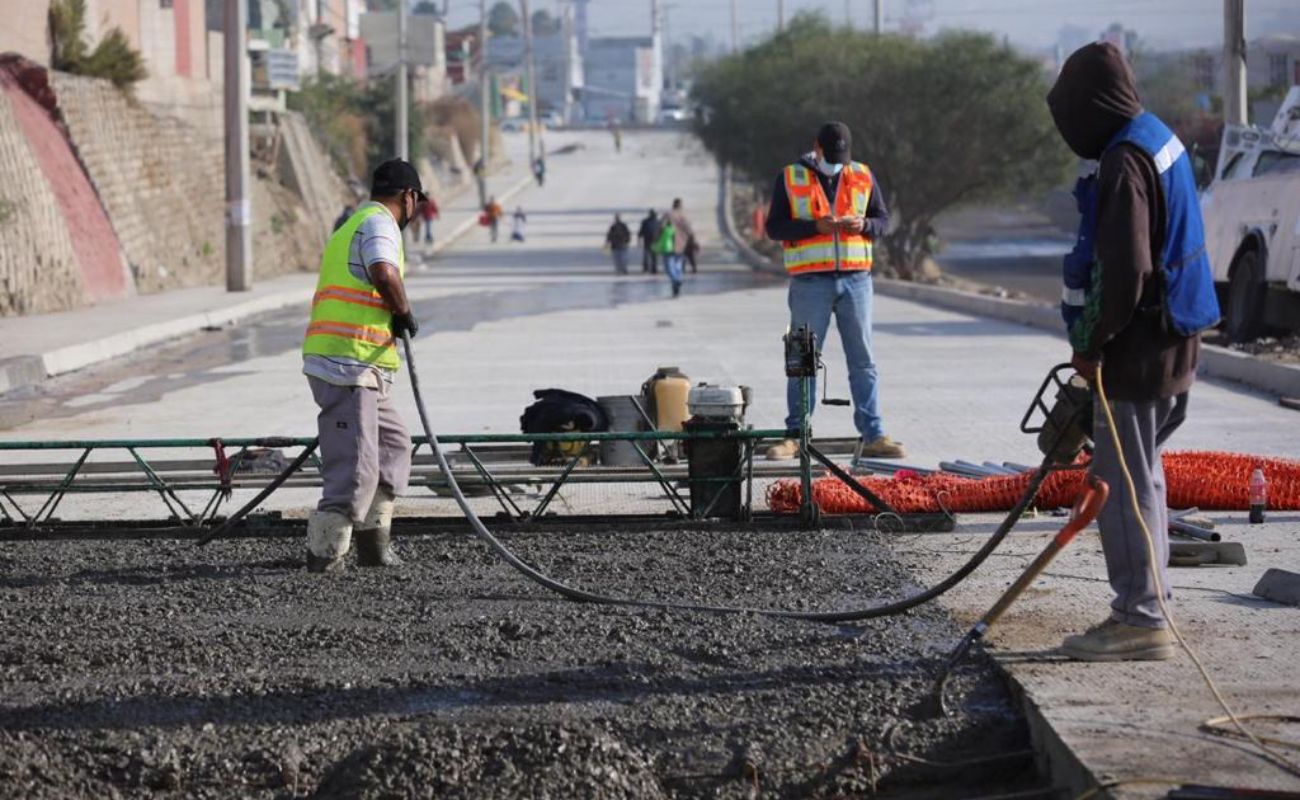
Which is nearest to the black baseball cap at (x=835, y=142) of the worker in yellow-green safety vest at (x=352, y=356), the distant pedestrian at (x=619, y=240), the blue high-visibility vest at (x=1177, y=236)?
the worker in yellow-green safety vest at (x=352, y=356)

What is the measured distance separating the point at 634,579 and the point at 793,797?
→ 2.40 m

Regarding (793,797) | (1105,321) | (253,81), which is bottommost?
(793,797)

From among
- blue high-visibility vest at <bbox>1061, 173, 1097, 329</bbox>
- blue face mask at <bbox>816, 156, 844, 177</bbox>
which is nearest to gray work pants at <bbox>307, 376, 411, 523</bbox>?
blue high-visibility vest at <bbox>1061, 173, 1097, 329</bbox>

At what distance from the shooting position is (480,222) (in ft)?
229

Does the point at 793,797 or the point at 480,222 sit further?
the point at 480,222

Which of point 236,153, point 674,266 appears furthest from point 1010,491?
point 674,266

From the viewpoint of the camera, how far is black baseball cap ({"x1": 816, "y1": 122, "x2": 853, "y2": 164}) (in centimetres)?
1155

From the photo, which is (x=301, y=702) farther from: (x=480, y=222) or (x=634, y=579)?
(x=480, y=222)

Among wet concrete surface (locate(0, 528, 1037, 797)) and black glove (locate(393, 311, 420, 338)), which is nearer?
wet concrete surface (locate(0, 528, 1037, 797))

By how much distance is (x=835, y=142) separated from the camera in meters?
11.6

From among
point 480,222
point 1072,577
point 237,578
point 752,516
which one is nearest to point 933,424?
point 752,516

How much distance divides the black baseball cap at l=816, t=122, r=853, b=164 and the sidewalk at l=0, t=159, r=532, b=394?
972 cm

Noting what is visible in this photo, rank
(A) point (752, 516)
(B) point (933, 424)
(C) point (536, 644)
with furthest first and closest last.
→ (B) point (933, 424), (A) point (752, 516), (C) point (536, 644)

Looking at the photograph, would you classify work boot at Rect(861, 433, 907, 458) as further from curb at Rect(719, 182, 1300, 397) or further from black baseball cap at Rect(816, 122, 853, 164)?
curb at Rect(719, 182, 1300, 397)
